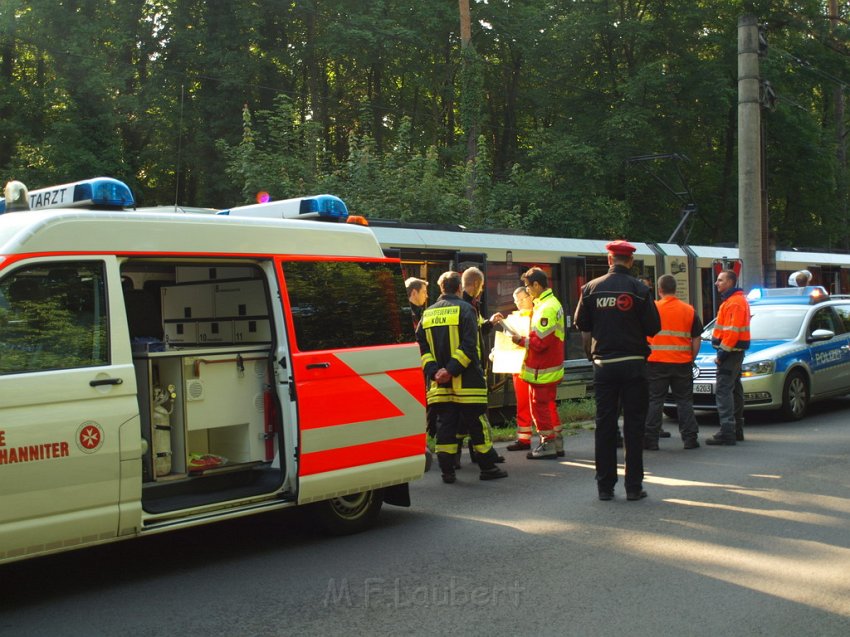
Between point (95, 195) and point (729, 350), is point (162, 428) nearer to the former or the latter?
point (95, 195)

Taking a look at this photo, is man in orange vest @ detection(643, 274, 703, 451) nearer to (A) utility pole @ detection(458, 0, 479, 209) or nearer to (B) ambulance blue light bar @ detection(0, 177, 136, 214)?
(B) ambulance blue light bar @ detection(0, 177, 136, 214)

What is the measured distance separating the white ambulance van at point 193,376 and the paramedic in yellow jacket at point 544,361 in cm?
288

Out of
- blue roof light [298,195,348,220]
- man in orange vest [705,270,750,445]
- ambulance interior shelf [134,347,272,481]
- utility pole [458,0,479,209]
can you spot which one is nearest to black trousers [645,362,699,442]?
man in orange vest [705,270,750,445]

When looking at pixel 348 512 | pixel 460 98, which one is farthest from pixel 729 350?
pixel 460 98

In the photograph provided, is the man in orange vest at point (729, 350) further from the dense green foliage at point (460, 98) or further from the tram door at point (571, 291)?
the dense green foliage at point (460, 98)

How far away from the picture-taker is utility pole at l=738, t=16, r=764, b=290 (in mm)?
17016

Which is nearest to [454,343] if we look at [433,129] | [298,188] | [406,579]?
[406,579]

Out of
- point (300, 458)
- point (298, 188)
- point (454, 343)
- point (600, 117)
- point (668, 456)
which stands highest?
point (600, 117)

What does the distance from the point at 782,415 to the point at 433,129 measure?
1034 inches

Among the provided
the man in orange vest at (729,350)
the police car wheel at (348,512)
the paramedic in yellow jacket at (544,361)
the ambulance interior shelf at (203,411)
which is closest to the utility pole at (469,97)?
the man in orange vest at (729,350)

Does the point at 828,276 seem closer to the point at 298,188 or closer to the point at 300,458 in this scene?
the point at 298,188

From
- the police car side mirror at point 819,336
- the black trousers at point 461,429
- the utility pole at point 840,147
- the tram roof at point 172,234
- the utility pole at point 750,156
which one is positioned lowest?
the black trousers at point 461,429

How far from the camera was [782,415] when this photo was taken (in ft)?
40.5

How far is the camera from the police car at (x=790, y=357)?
12109 mm
